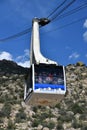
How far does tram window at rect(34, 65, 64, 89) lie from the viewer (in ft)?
84.3

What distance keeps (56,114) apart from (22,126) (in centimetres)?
862

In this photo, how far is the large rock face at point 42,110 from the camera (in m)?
70.6

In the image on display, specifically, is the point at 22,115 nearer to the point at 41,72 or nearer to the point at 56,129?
the point at 56,129

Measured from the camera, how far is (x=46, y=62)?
25828 millimetres

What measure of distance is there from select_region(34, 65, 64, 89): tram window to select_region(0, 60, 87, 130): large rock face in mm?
42711

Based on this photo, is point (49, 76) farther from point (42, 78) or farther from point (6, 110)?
point (6, 110)

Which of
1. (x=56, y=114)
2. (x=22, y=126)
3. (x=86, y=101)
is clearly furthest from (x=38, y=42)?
(x=86, y=101)

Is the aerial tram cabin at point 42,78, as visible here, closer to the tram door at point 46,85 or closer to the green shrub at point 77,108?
the tram door at point 46,85

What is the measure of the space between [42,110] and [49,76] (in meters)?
53.3

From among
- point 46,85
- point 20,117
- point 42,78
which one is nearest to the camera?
point 46,85

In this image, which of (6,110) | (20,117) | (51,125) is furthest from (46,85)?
(6,110)

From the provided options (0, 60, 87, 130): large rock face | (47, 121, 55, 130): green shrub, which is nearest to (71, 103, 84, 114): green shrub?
(0, 60, 87, 130): large rock face

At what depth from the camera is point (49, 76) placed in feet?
85.5

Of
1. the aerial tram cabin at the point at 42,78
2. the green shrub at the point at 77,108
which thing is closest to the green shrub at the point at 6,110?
the green shrub at the point at 77,108
